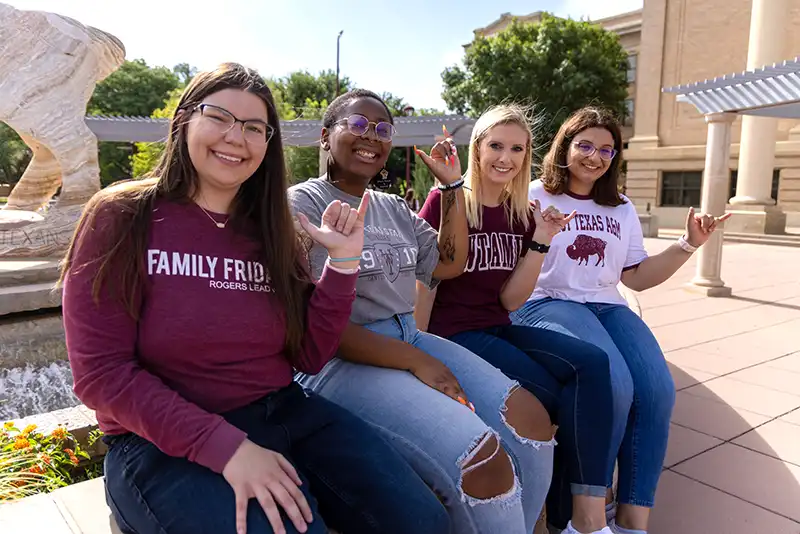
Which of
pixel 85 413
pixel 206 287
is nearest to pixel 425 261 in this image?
pixel 206 287

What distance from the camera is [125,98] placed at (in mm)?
35469

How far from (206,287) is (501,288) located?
1.48 m

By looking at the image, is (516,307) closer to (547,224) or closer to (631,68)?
(547,224)

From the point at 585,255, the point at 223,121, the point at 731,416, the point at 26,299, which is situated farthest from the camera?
the point at 26,299

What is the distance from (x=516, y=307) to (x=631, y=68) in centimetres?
3268

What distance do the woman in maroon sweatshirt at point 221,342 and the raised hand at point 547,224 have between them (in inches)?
45.3

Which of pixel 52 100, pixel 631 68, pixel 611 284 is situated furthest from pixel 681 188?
pixel 611 284

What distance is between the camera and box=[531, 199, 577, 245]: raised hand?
8.72 feet

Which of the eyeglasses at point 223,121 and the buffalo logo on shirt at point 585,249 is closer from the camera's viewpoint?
the eyeglasses at point 223,121

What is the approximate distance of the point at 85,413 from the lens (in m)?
3.06

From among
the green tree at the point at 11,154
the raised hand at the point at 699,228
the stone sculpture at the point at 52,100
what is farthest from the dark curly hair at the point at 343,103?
the green tree at the point at 11,154

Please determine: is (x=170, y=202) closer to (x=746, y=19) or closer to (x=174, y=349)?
(x=174, y=349)

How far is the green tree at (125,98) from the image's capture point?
35.2 metres

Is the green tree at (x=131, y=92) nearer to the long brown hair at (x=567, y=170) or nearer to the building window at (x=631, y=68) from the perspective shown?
the building window at (x=631, y=68)
